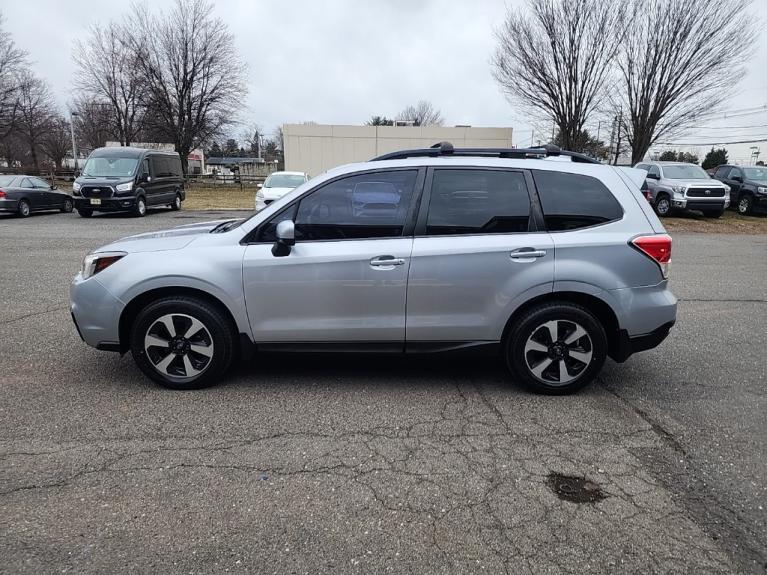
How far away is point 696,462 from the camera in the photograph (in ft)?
9.92

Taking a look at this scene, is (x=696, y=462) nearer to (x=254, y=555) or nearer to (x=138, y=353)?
(x=254, y=555)

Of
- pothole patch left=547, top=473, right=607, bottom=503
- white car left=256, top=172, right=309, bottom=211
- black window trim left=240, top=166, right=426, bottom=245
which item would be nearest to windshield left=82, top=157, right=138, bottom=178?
white car left=256, top=172, right=309, bottom=211

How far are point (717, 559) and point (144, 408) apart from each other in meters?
3.45

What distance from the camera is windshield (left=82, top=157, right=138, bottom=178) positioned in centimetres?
1695

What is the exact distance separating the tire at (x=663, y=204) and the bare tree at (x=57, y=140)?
48.9 meters

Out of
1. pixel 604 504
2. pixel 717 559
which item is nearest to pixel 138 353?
pixel 604 504

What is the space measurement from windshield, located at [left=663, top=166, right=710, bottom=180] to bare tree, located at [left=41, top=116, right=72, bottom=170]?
49.0 metres

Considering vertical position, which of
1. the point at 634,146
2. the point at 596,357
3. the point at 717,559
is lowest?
the point at 717,559

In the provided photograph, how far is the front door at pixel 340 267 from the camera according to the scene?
3707 mm

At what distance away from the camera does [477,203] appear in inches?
151

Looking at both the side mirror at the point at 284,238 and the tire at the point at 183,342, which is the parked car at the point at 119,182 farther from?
the side mirror at the point at 284,238

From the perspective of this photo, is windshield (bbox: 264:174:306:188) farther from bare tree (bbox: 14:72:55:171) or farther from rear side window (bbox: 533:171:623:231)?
bare tree (bbox: 14:72:55:171)

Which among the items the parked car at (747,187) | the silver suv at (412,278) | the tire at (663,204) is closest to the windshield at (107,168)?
the silver suv at (412,278)

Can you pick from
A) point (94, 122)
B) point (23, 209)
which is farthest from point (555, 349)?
→ point (94, 122)
